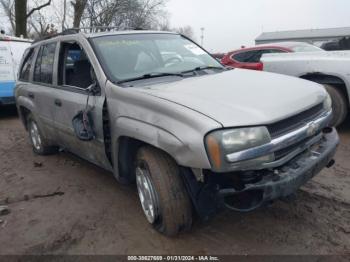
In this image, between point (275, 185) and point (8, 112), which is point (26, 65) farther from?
point (8, 112)

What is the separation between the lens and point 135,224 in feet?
11.1

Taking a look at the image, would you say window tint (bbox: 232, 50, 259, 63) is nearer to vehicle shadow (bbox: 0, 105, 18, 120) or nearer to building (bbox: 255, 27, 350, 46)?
vehicle shadow (bbox: 0, 105, 18, 120)

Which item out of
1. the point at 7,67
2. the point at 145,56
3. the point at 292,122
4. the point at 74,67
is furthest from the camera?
the point at 7,67

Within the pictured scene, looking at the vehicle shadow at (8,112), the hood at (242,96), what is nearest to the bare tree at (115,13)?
the vehicle shadow at (8,112)

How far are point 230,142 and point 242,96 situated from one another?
0.55 meters

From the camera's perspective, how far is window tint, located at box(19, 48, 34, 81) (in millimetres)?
5527

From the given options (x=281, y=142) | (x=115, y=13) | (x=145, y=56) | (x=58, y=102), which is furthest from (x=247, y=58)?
(x=115, y=13)

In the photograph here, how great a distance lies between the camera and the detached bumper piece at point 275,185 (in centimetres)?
252

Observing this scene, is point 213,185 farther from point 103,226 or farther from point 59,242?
point 59,242

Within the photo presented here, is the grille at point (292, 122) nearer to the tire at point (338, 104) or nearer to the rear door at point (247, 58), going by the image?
the tire at point (338, 104)

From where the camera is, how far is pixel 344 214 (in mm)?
3359

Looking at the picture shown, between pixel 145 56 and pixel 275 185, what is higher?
pixel 145 56

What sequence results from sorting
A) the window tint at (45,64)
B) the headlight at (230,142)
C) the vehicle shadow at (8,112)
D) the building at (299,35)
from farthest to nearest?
the building at (299,35) → the vehicle shadow at (8,112) → the window tint at (45,64) → the headlight at (230,142)

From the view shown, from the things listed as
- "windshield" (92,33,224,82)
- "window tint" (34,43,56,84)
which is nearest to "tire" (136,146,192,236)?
"windshield" (92,33,224,82)
